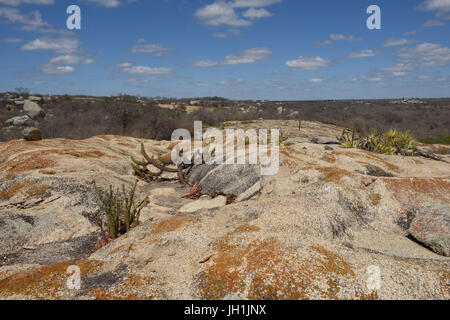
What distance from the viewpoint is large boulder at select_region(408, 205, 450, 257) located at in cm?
400

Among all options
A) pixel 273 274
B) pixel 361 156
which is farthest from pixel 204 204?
pixel 361 156

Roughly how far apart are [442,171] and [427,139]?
64.0 ft

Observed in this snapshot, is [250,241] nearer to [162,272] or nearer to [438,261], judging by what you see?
[162,272]

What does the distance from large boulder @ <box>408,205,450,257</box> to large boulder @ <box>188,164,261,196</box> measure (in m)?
3.28

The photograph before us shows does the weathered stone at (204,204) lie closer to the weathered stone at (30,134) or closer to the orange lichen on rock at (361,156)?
the orange lichen on rock at (361,156)

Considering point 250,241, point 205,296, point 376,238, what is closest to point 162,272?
point 205,296

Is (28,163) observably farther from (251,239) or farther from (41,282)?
(251,239)

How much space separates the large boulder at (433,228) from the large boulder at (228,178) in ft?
10.8

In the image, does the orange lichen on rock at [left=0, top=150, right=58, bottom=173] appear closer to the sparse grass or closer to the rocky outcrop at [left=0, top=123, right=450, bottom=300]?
the rocky outcrop at [left=0, top=123, right=450, bottom=300]

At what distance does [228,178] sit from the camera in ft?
25.0

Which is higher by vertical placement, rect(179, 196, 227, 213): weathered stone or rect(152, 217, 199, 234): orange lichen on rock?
rect(152, 217, 199, 234): orange lichen on rock

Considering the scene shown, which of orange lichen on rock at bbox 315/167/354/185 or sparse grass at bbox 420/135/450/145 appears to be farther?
sparse grass at bbox 420/135/450/145

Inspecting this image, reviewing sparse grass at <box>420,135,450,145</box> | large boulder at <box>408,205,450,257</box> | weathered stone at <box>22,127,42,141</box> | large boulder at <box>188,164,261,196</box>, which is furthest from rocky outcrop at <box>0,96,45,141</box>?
sparse grass at <box>420,135,450,145</box>

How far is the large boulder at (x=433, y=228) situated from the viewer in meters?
4.00
